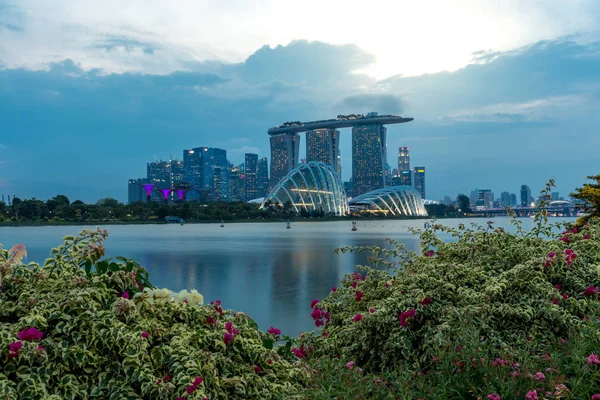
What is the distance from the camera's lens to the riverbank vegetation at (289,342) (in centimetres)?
271

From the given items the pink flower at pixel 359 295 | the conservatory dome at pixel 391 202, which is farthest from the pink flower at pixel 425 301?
the conservatory dome at pixel 391 202

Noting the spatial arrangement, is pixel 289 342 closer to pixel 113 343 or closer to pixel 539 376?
pixel 113 343

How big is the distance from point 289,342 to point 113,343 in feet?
5.80

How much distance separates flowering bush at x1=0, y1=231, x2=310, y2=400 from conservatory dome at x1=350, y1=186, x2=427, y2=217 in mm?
131262

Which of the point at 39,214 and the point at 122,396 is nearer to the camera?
the point at 122,396

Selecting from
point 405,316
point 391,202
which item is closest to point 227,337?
point 405,316

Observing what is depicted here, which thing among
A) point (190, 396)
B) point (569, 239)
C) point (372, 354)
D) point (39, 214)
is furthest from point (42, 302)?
point (39, 214)

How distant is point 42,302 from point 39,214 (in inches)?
4244

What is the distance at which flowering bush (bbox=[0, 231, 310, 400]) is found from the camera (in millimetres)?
2680

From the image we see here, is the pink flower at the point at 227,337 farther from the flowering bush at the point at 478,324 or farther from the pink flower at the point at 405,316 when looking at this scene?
the pink flower at the point at 405,316

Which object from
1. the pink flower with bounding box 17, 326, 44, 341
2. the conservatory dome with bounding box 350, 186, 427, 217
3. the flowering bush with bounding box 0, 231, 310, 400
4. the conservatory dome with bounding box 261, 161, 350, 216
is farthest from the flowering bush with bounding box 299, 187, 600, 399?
the conservatory dome with bounding box 350, 186, 427, 217

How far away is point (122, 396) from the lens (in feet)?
8.87

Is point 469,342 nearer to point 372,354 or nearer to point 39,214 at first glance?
point 372,354

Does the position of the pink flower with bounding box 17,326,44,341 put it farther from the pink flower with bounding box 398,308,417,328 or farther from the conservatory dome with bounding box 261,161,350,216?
the conservatory dome with bounding box 261,161,350,216
